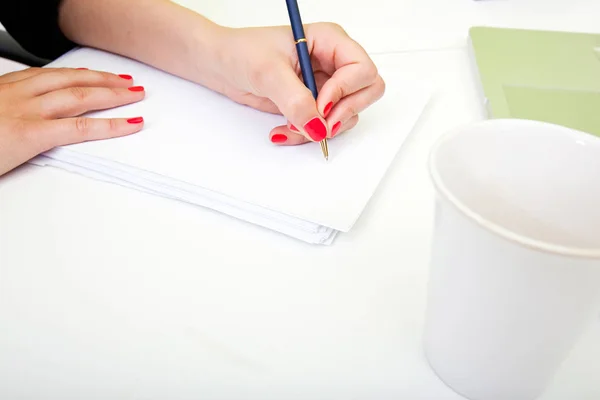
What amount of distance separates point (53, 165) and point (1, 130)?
0.06 meters

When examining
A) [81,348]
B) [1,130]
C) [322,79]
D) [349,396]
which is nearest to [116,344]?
[81,348]

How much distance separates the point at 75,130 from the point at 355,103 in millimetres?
298

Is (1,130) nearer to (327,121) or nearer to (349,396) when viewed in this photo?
(327,121)

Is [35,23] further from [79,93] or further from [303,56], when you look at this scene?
[303,56]

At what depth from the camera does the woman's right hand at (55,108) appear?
0.59 meters

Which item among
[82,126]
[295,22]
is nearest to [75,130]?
[82,126]

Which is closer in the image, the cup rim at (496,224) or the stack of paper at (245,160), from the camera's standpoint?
the cup rim at (496,224)

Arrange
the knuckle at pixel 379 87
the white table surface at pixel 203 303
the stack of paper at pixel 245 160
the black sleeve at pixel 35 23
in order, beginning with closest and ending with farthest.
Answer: the white table surface at pixel 203 303, the stack of paper at pixel 245 160, the knuckle at pixel 379 87, the black sleeve at pixel 35 23

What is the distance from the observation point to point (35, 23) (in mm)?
832

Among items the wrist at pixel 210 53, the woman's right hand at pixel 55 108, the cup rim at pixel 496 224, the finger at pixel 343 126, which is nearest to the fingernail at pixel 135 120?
the woman's right hand at pixel 55 108

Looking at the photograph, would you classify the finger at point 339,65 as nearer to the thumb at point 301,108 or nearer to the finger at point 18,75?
the thumb at point 301,108

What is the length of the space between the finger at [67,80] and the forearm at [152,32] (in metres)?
0.07

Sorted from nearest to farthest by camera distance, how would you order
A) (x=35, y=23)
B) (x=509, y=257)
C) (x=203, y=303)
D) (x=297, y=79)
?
(x=509, y=257), (x=203, y=303), (x=297, y=79), (x=35, y=23)

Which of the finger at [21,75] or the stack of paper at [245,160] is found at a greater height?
the finger at [21,75]
